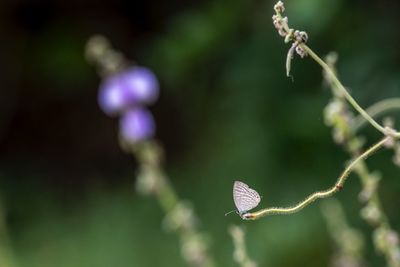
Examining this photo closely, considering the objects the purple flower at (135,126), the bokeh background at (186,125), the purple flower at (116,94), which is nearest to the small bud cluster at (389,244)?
the purple flower at (135,126)

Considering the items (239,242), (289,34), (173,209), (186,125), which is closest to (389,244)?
(239,242)

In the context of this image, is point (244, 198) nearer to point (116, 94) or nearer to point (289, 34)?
point (289, 34)

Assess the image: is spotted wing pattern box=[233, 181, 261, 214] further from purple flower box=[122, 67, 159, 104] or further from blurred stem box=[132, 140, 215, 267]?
purple flower box=[122, 67, 159, 104]

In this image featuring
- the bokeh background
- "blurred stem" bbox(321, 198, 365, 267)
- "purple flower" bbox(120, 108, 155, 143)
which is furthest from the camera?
the bokeh background

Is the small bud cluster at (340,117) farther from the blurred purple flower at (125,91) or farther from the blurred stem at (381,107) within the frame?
the blurred purple flower at (125,91)

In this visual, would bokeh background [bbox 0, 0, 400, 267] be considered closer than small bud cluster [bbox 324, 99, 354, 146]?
No

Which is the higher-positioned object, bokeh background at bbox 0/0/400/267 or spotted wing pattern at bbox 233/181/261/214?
bokeh background at bbox 0/0/400/267

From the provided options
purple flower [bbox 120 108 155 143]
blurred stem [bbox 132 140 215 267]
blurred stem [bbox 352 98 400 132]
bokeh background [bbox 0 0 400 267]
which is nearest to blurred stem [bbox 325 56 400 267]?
blurred stem [bbox 352 98 400 132]
